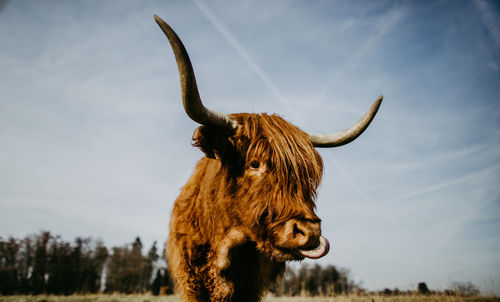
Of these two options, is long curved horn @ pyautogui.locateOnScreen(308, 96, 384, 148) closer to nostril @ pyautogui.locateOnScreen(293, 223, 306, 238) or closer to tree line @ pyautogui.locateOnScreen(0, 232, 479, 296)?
nostril @ pyautogui.locateOnScreen(293, 223, 306, 238)

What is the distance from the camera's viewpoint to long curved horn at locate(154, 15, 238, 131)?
192 centimetres

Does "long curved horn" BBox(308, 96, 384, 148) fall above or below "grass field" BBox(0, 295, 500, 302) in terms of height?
above

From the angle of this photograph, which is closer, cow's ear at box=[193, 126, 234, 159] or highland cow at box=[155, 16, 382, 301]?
highland cow at box=[155, 16, 382, 301]

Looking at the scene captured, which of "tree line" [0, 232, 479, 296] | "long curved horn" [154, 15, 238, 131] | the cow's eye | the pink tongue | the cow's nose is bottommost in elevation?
"tree line" [0, 232, 479, 296]

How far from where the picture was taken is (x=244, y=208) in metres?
2.35

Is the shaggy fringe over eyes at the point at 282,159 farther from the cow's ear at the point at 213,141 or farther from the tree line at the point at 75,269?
the tree line at the point at 75,269

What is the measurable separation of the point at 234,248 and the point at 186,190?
1205mm

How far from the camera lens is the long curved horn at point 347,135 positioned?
131 inches

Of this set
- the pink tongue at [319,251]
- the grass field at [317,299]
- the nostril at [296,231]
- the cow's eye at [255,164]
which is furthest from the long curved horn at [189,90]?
the grass field at [317,299]

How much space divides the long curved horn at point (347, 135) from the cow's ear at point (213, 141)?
132 cm

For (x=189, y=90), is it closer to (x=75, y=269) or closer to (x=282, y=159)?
(x=282, y=159)

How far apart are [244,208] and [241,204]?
5 cm

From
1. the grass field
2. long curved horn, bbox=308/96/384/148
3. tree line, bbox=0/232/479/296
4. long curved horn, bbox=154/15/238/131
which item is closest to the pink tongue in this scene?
long curved horn, bbox=154/15/238/131

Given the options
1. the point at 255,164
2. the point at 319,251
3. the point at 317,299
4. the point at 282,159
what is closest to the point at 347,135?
the point at 282,159
